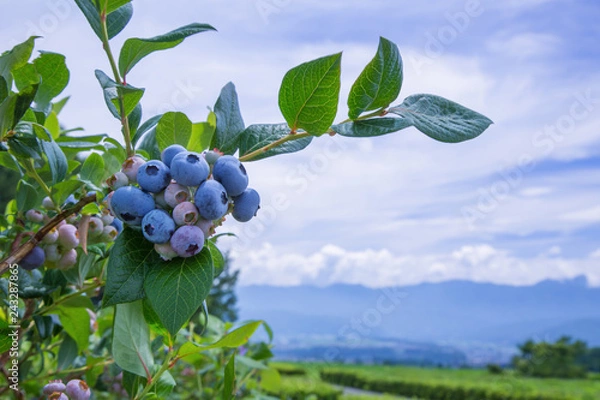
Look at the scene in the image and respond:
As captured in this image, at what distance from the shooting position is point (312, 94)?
0.54 m

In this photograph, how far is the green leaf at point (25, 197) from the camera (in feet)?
2.64

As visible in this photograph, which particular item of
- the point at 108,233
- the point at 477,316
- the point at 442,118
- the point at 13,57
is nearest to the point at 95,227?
the point at 108,233

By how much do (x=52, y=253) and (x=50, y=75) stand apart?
0.24m

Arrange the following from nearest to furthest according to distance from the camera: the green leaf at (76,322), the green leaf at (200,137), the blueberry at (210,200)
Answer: the blueberry at (210,200)
the green leaf at (200,137)
the green leaf at (76,322)

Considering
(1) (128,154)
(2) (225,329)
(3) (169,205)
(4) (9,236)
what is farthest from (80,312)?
(2) (225,329)

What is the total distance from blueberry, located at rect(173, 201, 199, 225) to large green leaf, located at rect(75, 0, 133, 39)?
220mm

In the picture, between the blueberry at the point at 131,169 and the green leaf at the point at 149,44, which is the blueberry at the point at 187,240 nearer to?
the blueberry at the point at 131,169

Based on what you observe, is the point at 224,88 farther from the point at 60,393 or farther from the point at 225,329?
the point at 225,329

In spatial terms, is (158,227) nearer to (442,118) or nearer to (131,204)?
(131,204)

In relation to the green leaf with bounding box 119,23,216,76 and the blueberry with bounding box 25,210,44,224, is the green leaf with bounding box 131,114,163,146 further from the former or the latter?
the blueberry with bounding box 25,210,44,224

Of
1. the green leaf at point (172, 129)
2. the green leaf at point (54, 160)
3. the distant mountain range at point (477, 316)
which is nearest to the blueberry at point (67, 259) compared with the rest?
the green leaf at point (54, 160)

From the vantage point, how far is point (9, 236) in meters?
0.83

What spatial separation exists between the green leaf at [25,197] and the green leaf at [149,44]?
1.02 feet

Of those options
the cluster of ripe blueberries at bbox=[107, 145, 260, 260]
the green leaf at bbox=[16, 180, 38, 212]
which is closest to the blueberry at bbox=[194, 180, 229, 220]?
the cluster of ripe blueberries at bbox=[107, 145, 260, 260]
